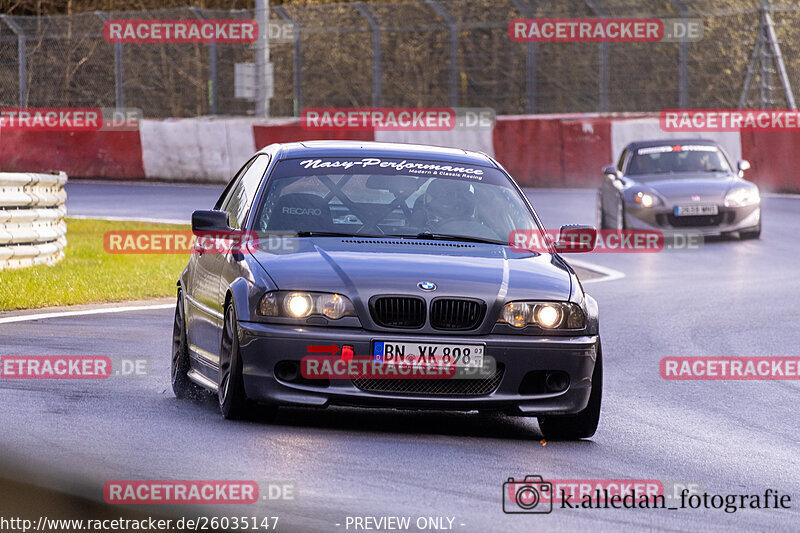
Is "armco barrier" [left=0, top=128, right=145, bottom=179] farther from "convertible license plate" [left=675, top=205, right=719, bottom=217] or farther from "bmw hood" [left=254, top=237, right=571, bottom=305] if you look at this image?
"bmw hood" [left=254, top=237, right=571, bottom=305]

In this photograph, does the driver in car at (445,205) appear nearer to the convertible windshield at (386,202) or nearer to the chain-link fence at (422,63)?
the convertible windshield at (386,202)

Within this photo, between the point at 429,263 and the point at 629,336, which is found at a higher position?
the point at 429,263

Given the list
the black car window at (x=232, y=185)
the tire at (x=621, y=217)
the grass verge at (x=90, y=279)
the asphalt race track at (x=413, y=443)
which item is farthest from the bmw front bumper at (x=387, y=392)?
the tire at (x=621, y=217)

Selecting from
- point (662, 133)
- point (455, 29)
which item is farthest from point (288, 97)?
point (662, 133)

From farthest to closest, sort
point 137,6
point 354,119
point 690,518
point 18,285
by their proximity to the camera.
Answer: point 137,6, point 354,119, point 18,285, point 690,518

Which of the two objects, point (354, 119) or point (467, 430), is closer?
point (467, 430)

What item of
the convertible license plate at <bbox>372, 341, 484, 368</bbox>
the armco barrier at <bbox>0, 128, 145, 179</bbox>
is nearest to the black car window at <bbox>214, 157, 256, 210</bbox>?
the convertible license plate at <bbox>372, 341, 484, 368</bbox>

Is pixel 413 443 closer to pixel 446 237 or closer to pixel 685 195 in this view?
pixel 446 237

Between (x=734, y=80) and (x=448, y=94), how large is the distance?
18.3 feet

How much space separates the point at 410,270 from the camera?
7672 millimetres

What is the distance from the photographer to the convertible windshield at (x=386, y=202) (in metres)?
8.47

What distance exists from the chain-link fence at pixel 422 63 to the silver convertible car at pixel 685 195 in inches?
259

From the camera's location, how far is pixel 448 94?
30891mm

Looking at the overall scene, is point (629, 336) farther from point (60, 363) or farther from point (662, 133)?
point (662, 133)
